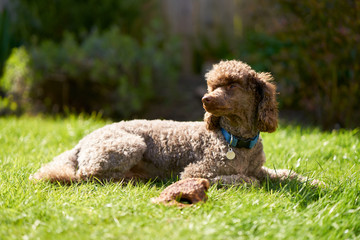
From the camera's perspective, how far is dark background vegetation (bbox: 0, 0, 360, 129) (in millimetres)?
5668

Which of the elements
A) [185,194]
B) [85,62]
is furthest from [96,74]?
[185,194]

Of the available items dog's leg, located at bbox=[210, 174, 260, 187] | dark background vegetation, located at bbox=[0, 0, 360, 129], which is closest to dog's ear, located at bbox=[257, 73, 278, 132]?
dog's leg, located at bbox=[210, 174, 260, 187]

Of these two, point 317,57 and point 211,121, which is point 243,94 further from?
point 317,57

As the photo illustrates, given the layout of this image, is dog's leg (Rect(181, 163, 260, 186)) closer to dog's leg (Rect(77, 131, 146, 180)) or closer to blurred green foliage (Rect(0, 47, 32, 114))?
dog's leg (Rect(77, 131, 146, 180))

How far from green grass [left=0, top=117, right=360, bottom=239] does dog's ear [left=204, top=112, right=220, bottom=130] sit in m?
0.55

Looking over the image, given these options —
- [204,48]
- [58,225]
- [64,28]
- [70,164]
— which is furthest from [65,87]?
[58,225]

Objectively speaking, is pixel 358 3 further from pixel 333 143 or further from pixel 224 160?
pixel 224 160

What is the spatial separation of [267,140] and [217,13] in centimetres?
506

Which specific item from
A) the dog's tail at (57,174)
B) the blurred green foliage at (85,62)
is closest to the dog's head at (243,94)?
the dog's tail at (57,174)

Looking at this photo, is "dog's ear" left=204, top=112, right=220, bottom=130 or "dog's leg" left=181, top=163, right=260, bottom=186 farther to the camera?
"dog's ear" left=204, top=112, right=220, bottom=130

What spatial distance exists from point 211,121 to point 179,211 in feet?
3.03

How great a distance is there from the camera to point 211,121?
3.07m

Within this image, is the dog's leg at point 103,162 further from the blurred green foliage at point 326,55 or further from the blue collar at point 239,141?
the blurred green foliage at point 326,55

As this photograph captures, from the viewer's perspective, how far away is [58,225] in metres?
2.16
